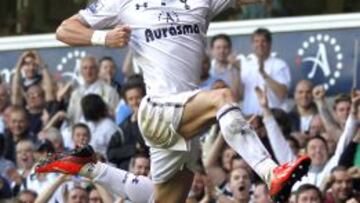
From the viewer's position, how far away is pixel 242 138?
14188 millimetres

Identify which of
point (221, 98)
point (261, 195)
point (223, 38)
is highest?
point (221, 98)

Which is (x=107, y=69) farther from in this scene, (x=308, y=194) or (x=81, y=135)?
(x=308, y=194)

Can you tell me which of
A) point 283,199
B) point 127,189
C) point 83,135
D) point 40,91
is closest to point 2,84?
point 40,91

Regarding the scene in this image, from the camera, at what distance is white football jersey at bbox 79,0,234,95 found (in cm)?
1484

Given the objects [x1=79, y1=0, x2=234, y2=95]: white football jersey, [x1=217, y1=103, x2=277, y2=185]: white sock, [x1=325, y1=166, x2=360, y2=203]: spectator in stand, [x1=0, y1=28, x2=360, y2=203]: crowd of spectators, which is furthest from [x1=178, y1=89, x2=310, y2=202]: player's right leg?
[x1=325, y1=166, x2=360, y2=203]: spectator in stand

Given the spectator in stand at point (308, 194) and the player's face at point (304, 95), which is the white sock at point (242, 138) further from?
the player's face at point (304, 95)

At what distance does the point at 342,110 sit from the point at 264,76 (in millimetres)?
1498

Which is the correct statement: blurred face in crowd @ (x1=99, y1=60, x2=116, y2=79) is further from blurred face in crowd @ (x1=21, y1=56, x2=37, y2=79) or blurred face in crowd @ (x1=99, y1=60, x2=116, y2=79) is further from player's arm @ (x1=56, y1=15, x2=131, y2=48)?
player's arm @ (x1=56, y1=15, x2=131, y2=48)

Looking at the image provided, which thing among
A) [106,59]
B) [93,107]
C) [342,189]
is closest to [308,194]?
[342,189]

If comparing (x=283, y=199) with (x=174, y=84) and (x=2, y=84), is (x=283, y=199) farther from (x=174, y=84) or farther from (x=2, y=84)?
(x=2, y=84)

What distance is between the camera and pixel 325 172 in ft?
58.6

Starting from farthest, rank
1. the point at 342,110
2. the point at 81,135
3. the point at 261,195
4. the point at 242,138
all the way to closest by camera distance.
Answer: the point at 81,135 → the point at 342,110 → the point at 261,195 → the point at 242,138

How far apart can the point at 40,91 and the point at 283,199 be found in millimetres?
7581

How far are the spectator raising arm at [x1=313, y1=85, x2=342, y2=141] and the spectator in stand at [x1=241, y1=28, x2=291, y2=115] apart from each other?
0.53m
